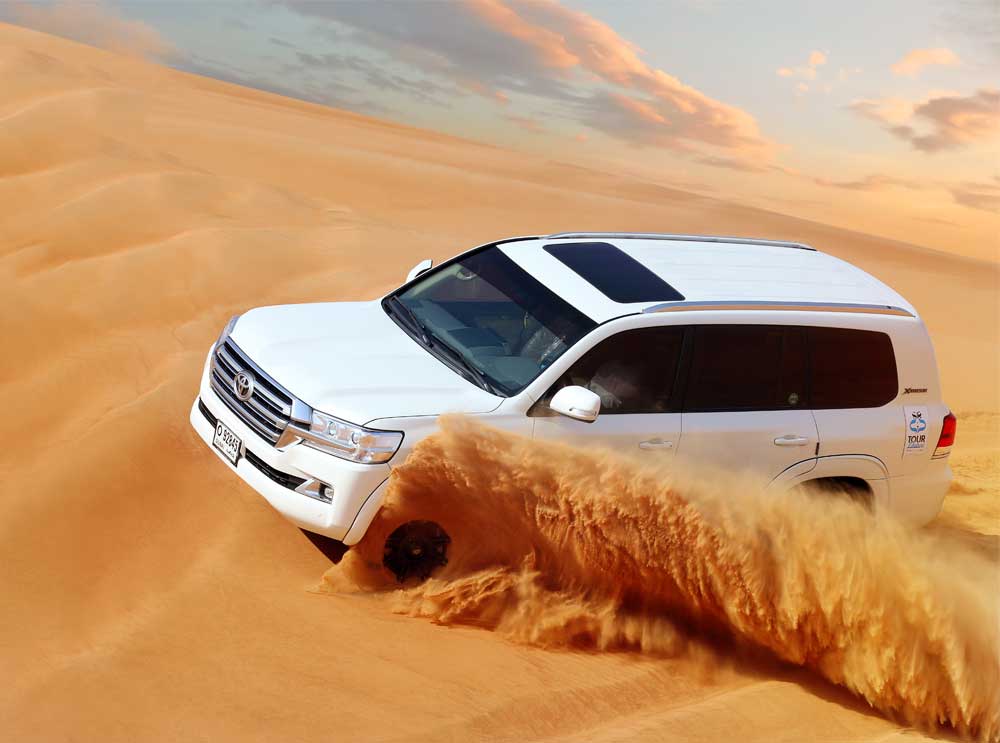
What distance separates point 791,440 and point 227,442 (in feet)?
10.8

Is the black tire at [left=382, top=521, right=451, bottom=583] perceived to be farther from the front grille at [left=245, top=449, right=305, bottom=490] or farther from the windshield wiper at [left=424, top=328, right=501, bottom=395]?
the windshield wiper at [left=424, top=328, right=501, bottom=395]

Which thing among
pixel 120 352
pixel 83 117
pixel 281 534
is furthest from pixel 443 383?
pixel 83 117

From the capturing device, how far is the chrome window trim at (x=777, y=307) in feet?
18.7

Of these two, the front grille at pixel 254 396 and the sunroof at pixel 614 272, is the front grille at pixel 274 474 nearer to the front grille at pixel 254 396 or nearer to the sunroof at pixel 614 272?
the front grille at pixel 254 396

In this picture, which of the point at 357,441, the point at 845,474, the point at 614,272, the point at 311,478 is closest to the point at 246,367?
the point at 311,478

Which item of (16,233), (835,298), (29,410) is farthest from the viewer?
(16,233)

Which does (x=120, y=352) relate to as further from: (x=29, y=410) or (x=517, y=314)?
(x=517, y=314)

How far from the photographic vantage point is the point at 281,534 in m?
5.70

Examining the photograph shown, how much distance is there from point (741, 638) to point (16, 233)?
10092mm

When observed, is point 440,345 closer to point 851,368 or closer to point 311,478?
point 311,478

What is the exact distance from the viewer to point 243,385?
546 centimetres

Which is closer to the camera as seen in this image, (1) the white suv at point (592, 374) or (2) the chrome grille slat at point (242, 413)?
(1) the white suv at point (592, 374)

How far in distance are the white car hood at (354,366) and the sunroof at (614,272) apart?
1125mm

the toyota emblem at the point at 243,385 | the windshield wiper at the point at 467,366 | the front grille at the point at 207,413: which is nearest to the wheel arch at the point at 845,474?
the windshield wiper at the point at 467,366
